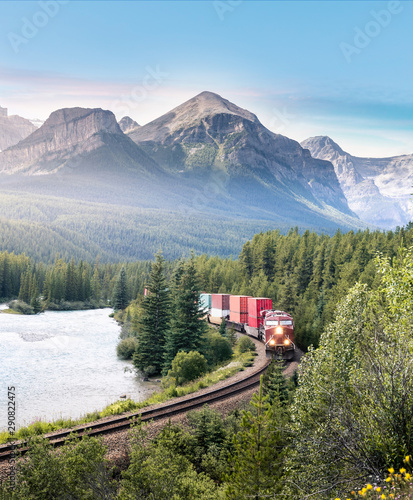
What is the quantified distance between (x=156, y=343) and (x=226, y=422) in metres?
25.7

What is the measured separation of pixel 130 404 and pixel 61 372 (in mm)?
20149

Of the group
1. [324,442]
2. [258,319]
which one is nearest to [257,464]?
[324,442]

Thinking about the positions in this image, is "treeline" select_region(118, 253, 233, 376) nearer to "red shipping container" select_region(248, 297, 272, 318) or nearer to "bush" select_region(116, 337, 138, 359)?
"red shipping container" select_region(248, 297, 272, 318)

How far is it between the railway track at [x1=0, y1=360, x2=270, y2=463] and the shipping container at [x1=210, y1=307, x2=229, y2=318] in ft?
99.4

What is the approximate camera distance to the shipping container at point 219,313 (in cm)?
6444

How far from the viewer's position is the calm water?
32.8m

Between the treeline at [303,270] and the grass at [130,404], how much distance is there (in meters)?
15.4

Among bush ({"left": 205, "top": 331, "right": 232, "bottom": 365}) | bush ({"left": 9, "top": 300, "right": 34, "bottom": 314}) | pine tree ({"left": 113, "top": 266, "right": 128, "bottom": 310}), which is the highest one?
bush ({"left": 205, "top": 331, "right": 232, "bottom": 365})

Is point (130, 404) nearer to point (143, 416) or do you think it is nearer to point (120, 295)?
point (143, 416)

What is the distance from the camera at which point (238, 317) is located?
58969 mm

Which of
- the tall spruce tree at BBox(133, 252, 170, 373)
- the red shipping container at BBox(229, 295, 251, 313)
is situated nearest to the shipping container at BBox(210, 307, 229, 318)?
the red shipping container at BBox(229, 295, 251, 313)

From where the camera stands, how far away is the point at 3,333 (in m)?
70.3

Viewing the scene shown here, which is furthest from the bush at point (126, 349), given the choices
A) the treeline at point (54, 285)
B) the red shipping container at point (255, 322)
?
the treeline at point (54, 285)

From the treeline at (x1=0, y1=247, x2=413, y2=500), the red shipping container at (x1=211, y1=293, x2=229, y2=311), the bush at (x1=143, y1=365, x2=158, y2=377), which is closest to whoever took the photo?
the treeline at (x1=0, y1=247, x2=413, y2=500)
